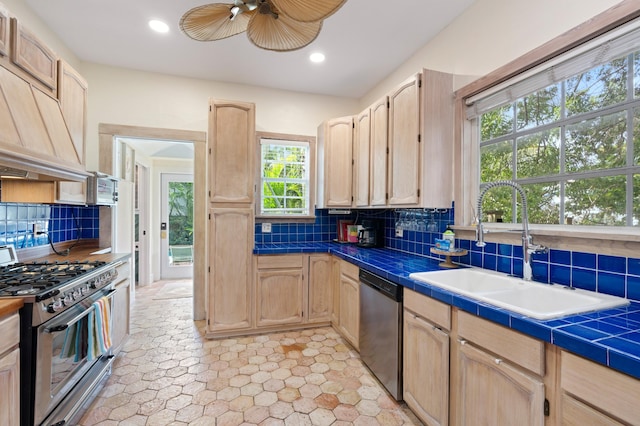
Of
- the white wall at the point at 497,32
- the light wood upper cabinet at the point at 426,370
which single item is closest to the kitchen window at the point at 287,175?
the white wall at the point at 497,32

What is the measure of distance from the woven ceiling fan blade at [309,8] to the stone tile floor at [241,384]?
7.33 ft

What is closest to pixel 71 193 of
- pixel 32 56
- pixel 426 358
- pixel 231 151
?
pixel 32 56

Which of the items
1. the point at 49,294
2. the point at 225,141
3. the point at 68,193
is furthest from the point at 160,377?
the point at 225,141

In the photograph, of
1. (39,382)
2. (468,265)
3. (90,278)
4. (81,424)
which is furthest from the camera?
(468,265)

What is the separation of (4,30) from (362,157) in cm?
262

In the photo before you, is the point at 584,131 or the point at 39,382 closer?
the point at 39,382

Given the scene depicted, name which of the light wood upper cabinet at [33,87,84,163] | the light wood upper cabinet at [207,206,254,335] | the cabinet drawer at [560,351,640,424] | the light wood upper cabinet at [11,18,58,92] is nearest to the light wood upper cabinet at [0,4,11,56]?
the light wood upper cabinet at [11,18,58,92]

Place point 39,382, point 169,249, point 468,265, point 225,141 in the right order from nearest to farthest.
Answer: point 39,382, point 468,265, point 225,141, point 169,249

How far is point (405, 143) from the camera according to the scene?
2.38m

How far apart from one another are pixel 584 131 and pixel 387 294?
1.46 metres

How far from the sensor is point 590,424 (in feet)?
3.09

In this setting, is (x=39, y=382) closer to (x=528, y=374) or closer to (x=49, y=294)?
(x=49, y=294)

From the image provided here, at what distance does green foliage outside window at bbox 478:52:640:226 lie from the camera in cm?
146

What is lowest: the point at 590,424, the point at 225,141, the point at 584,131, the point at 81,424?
the point at 81,424
